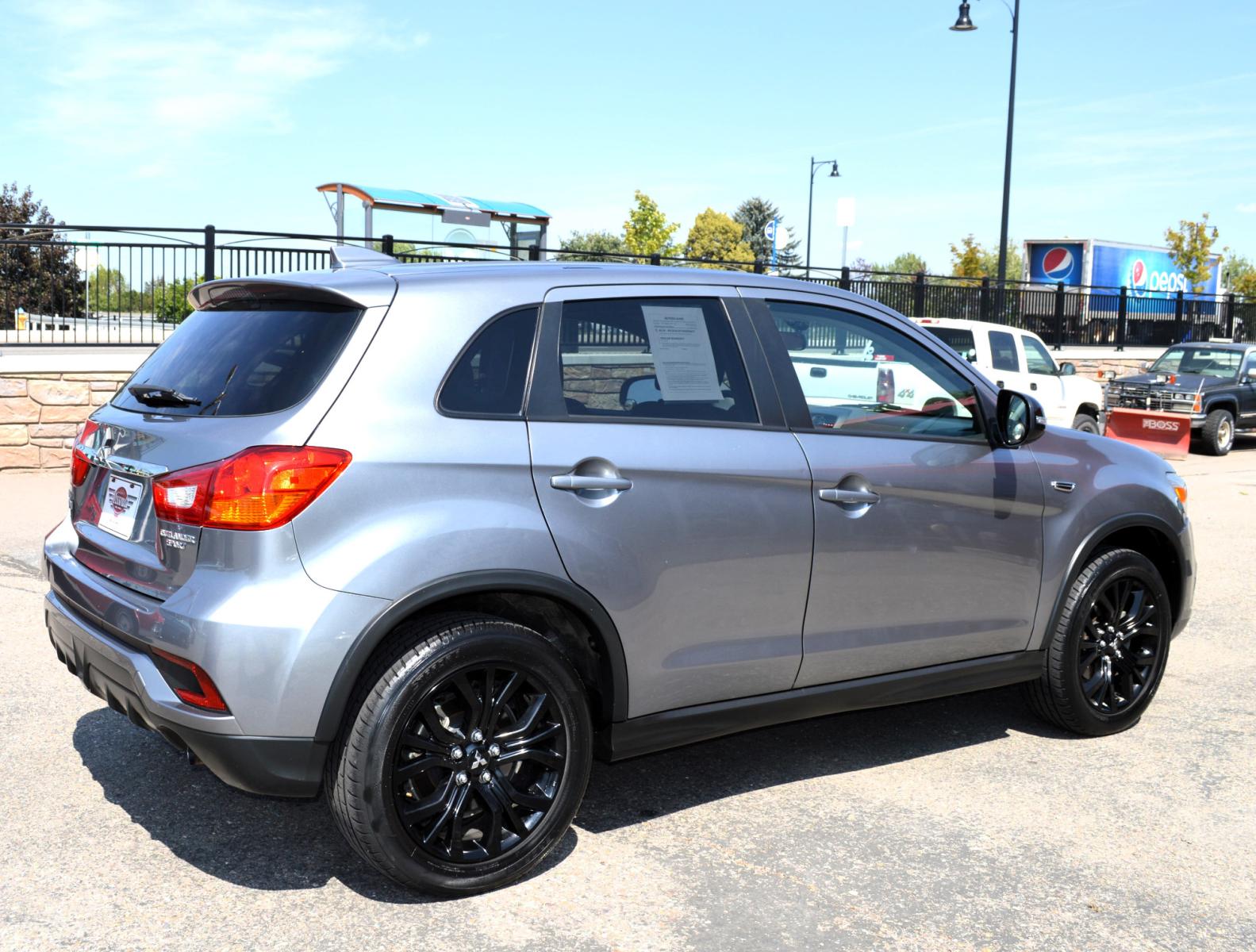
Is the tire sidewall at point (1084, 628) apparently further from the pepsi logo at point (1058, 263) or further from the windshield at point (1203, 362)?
the pepsi logo at point (1058, 263)

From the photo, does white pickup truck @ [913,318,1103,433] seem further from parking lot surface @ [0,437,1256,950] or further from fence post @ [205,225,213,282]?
parking lot surface @ [0,437,1256,950]

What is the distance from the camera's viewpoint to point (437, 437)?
3.38m

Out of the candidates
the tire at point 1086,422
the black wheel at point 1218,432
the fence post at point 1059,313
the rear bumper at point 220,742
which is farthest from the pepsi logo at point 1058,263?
the rear bumper at point 220,742

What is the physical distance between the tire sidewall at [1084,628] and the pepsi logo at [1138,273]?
40204mm

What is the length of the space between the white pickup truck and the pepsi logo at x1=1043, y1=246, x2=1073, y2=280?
1027 inches

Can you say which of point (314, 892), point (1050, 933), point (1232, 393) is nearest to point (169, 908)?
point (314, 892)

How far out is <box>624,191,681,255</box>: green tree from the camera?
68.0 m

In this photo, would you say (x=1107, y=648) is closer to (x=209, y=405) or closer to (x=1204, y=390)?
(x=209, y=405)

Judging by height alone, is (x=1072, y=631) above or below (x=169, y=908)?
above

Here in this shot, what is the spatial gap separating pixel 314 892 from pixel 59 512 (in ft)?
24.2

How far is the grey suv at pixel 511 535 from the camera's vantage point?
3.20m

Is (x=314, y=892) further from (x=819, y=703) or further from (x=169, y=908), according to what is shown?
(x=819, y=703)

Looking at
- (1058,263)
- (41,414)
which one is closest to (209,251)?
(41,414)

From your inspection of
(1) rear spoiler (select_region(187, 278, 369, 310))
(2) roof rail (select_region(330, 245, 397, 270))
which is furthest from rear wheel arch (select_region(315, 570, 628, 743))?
(2) roof rail (select_region(330, 245, 397, 270))
